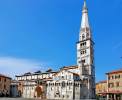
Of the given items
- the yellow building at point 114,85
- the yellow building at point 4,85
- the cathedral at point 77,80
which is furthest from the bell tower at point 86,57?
the yellow building at point 4,85

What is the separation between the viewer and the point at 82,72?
104m

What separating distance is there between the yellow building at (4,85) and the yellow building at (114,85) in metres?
52.5

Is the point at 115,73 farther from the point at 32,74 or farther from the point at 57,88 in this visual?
the point at 32,74

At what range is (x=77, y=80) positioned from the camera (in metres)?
100

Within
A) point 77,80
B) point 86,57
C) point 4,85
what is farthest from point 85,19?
point 4,85

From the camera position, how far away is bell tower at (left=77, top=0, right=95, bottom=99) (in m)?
102

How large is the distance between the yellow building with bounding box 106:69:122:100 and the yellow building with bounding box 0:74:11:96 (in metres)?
52.5

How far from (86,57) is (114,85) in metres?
29.2

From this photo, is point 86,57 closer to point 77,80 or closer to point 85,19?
point 77,80

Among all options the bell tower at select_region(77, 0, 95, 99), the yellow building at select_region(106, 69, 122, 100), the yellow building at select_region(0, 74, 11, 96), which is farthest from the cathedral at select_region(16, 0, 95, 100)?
the yellow building at select_region(106, 69, 122, 100)

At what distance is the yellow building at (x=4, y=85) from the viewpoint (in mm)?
112312

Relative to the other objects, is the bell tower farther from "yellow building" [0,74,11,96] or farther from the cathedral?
"yellow building" [0,74,11,96]

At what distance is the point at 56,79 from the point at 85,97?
15208 mm

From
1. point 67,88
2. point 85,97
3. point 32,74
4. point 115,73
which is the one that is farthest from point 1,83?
point 115,73
